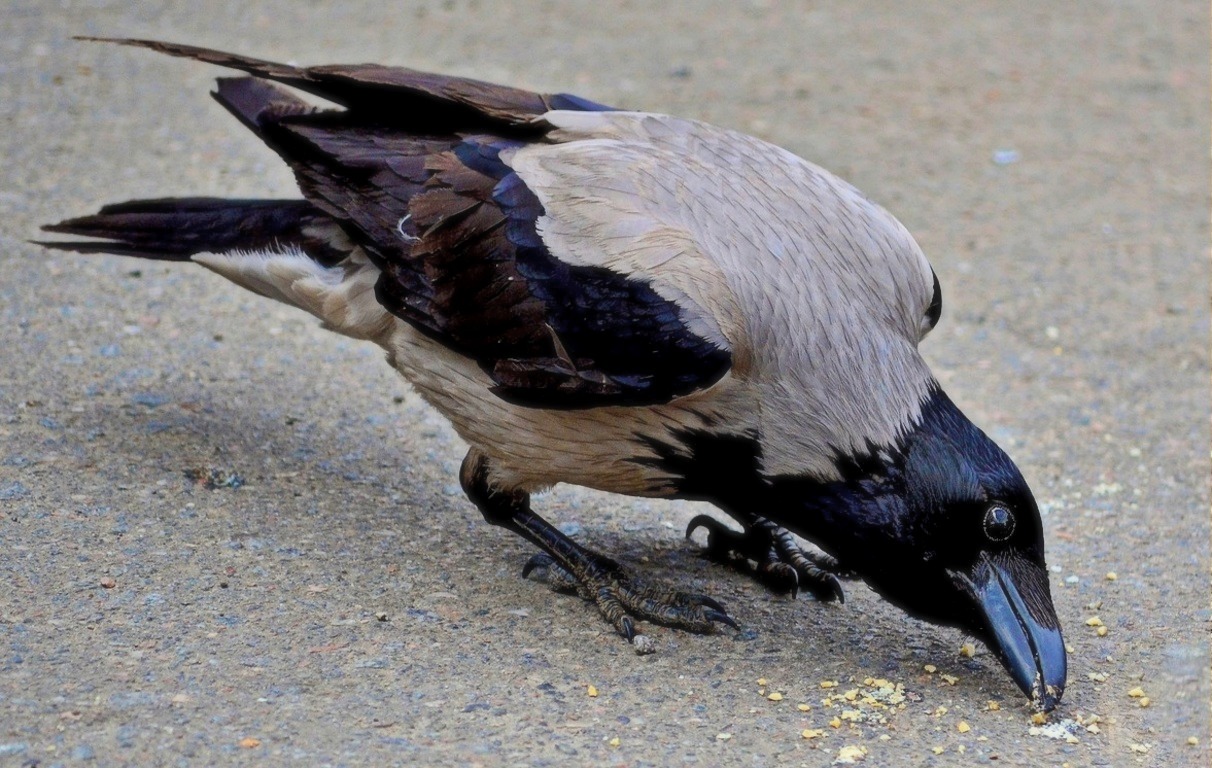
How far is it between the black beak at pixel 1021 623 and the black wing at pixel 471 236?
885 mm

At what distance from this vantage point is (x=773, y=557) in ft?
15.3

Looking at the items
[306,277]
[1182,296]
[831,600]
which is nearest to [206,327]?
[306,277]

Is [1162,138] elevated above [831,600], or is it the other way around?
[1162,138]

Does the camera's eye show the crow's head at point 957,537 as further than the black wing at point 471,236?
No

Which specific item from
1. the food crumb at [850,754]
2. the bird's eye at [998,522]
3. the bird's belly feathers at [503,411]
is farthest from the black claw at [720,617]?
the bird's eye at [998,522]

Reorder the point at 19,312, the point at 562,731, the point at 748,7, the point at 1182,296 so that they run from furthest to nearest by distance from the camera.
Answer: the point at 748,7 < the point at 1182,296 < the point at 19,312 < the point at 562,731

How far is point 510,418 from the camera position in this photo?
13.7ft

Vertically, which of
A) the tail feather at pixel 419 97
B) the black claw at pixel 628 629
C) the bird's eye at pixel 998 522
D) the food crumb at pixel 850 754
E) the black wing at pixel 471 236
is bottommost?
the black claw at pixel 628 629

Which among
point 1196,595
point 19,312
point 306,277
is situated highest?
point 306,277

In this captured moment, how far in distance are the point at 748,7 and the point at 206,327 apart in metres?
5.41

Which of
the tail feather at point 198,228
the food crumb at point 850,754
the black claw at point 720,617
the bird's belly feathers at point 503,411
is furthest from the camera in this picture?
the tail feather at point 198,228

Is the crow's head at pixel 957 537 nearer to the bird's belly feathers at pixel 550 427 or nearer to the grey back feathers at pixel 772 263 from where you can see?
the grey back feathers at pixel 772 263

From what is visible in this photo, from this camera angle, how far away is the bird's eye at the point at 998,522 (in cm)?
377

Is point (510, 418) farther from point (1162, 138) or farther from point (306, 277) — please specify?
point (1162, 138)
